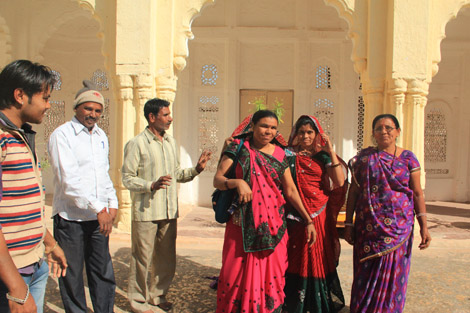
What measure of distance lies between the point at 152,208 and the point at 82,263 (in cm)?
69

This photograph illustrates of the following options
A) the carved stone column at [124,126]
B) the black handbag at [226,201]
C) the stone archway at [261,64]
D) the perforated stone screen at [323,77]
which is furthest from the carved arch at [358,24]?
the black handbag at [226,201]

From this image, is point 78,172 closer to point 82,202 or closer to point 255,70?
point 82,202

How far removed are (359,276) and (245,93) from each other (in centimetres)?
595

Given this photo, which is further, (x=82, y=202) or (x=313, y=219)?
(x=313, y=219)

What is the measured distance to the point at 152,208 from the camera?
10.4 ft

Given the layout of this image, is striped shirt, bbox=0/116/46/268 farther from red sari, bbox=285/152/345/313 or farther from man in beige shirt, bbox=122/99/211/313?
red sari, bbox=285/152/345/313

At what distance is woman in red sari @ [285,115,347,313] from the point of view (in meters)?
3.06

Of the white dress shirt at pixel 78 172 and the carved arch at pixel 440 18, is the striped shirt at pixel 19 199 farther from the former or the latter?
the carved arch at pixel 440 18

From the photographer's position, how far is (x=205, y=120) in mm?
8406

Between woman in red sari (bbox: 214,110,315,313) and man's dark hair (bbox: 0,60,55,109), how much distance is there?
4.73 feet

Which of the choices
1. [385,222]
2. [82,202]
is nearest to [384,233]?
[385,222]

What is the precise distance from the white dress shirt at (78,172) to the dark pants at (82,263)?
87mm

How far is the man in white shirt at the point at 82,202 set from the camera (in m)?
2.54

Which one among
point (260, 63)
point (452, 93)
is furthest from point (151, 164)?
point (452, 93)
